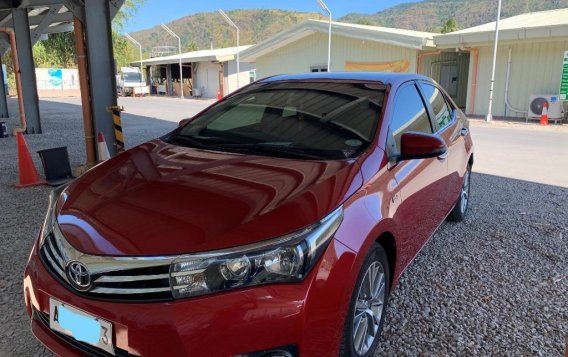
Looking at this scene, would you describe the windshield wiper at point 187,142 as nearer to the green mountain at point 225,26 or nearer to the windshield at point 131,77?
the windshield at point 131,77

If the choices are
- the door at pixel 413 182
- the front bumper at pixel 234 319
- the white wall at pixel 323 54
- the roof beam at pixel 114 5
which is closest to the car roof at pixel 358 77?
the door at pixel 413 182

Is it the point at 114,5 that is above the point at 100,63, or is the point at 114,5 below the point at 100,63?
above

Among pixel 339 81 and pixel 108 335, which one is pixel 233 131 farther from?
pixel 108 335

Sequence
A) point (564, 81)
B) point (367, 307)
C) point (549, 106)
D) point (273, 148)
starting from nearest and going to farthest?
point (367, 307) < point (273, 148) < point (564, 81) < point (549, 106)

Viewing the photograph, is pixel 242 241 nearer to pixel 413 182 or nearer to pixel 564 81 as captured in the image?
pixel 413 182

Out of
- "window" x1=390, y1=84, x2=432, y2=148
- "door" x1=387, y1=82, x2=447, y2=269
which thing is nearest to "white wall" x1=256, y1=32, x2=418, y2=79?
"window" x1=390, y1=84, x2=432, y2=148

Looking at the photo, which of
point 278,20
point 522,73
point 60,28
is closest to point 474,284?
point 522,73

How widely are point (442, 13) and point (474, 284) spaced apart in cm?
15171

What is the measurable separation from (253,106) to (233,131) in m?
0.43

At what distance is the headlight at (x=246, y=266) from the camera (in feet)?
5.91

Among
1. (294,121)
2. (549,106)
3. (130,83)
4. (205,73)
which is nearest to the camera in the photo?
(294,121)

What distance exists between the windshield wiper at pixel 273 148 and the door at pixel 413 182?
0.52m

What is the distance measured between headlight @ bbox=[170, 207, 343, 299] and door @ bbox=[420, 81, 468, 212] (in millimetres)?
2308

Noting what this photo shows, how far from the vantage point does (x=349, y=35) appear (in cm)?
2355
